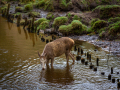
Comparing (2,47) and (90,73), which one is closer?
(90,73)

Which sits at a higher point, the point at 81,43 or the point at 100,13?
the point at 100,13

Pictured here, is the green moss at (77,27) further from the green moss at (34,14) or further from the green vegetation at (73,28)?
the green moss at (34,14)

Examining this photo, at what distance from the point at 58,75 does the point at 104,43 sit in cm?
783

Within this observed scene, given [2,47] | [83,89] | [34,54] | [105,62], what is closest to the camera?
[83,89]

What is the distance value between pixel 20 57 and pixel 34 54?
1117 millimetres

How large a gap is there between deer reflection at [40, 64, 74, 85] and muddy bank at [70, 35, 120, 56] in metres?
4.80

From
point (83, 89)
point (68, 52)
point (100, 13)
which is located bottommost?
point (83, 89)

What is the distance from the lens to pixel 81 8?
2841cm

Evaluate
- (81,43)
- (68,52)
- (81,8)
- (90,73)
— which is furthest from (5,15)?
(90,73)

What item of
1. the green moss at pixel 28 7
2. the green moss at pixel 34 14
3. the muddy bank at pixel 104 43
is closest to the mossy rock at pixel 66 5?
the green moss at pixel 34 14

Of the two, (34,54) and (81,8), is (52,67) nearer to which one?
(34,54)

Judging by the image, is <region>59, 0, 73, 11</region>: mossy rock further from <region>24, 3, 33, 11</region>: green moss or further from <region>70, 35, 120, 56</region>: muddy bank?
<region>70, 35, 120, 56</region>: muddy bank

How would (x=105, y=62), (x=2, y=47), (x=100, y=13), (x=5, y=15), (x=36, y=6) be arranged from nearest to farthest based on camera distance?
(x=105, y=62), (x=2, y=47), (x=100, y=13), (x=5, y=15), (x=36, y=6)

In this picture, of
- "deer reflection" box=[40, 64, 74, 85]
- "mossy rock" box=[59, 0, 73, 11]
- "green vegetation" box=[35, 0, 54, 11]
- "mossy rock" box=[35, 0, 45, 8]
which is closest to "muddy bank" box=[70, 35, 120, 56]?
"deer reflection" box=[40, 64, 74, 85]
